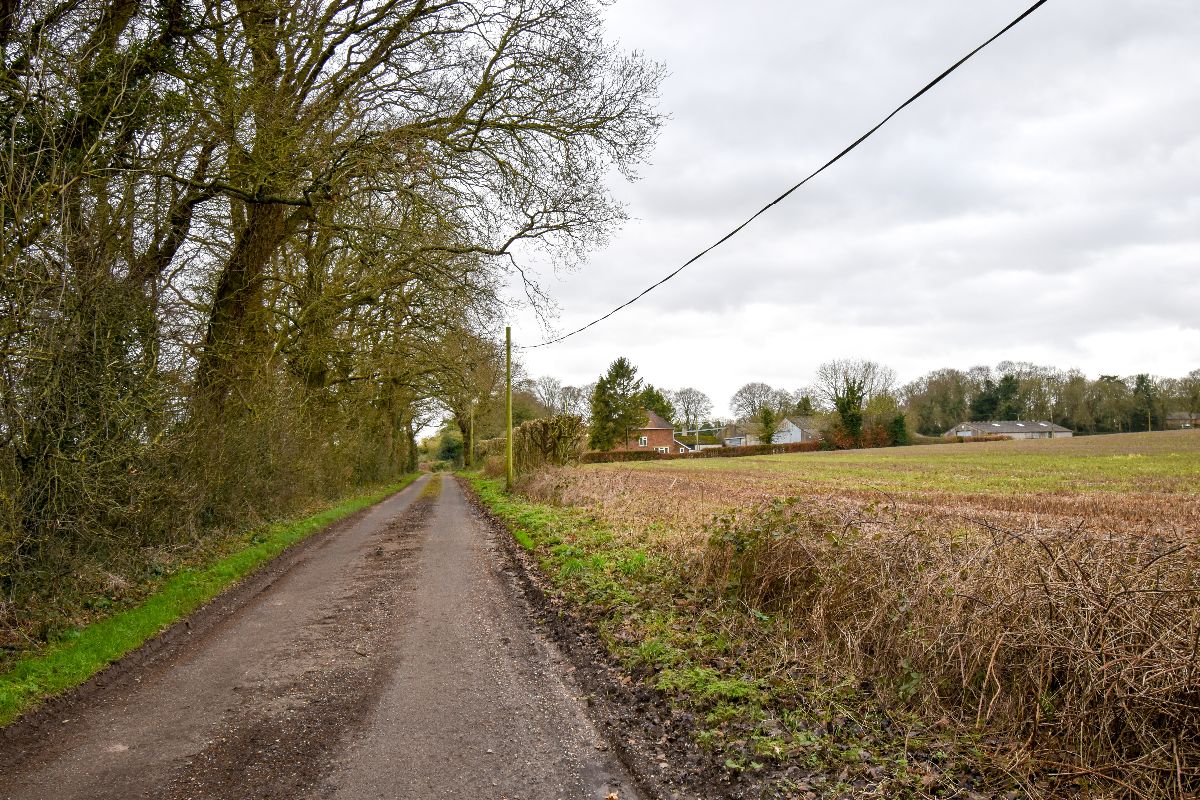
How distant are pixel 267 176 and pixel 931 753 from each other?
10428 mm

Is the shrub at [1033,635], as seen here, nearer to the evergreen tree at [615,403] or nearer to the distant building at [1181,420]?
the evergreen tree at [615,403]

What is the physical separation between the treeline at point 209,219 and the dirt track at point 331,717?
198cm

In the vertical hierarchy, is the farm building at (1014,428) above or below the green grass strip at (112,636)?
above

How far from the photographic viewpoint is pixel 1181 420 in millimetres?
86625

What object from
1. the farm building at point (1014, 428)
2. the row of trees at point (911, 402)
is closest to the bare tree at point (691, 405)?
the row of trees at point (911, 402)

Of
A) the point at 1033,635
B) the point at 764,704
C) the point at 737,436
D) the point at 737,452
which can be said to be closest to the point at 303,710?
the point at 764,704

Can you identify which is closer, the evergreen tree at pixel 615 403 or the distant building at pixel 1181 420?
the evergreen tree at pixel 615 403

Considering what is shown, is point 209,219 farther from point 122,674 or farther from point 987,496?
point 987,496

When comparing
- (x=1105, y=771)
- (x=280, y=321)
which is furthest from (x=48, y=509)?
(x=280, y=321)

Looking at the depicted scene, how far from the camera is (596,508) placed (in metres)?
15.5

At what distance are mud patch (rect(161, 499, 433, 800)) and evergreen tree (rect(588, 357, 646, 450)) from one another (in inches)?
2663

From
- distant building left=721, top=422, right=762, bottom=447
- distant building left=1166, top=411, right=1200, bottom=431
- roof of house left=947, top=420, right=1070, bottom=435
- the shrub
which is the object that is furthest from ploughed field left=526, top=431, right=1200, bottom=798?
roof of house left=947, top=420, right=1070, bottom=435

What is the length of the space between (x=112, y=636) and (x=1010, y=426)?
378 ft

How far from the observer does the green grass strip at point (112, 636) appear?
17.1 ft
